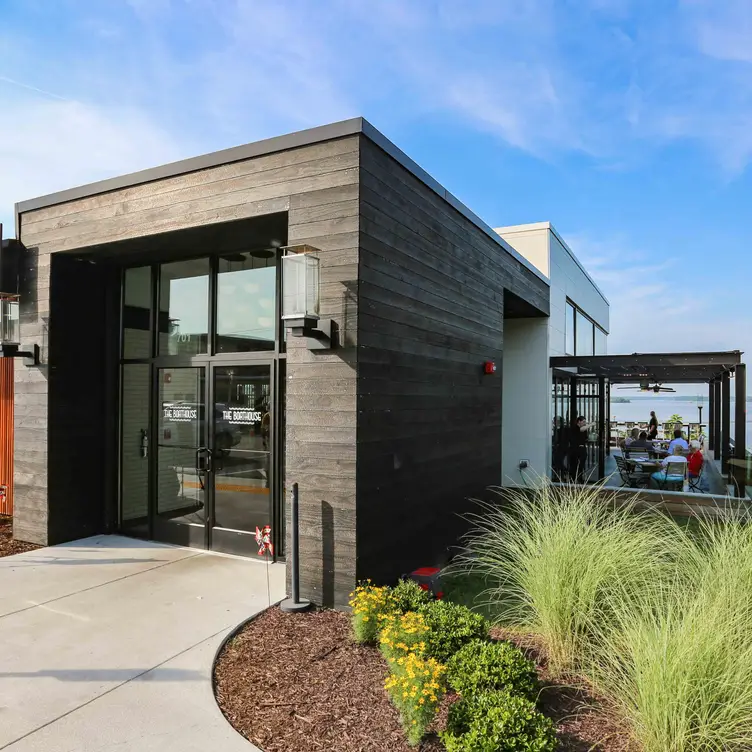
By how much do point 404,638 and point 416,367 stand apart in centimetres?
276

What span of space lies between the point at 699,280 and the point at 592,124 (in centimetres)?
1659

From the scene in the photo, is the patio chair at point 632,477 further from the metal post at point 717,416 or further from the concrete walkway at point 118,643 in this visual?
the concrete walkway at point 118,643

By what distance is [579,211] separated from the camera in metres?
16.8

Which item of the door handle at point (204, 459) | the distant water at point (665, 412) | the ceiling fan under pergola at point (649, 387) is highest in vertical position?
the ceiling fan under pergola at point (649, 387)

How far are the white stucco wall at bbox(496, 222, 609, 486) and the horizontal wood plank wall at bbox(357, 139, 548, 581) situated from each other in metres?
2.98

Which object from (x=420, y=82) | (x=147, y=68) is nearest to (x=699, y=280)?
(x=420, y=82)

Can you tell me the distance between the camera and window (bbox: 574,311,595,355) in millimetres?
13789

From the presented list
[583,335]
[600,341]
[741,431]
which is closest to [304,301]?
[741,431]

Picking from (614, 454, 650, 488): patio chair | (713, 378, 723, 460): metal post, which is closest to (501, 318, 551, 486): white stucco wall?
(614, 454, 650, 488): patio chair

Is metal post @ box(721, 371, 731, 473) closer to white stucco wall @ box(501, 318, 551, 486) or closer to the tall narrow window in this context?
white stucco wall @ box(501, 318, 551, 486)

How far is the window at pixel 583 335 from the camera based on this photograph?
13789mm

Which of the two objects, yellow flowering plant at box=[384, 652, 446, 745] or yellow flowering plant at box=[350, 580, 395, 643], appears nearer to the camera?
yellow flowering plant at box=[384, 652, 446, 745]

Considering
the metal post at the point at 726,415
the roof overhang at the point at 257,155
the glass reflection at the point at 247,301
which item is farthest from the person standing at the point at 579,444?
the glass reflection at the point at 247,301

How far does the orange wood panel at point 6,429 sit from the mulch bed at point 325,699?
16.4 ft
